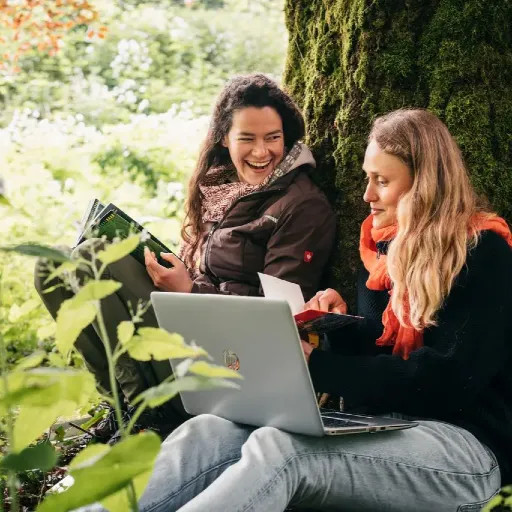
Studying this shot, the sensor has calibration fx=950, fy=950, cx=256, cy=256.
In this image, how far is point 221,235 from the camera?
10.3 feet

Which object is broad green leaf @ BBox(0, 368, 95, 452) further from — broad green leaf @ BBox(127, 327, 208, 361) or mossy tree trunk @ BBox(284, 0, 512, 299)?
mossy tree trunk @ BBox(284, 0, 512, 299)

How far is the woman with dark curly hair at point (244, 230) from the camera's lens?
296 cm

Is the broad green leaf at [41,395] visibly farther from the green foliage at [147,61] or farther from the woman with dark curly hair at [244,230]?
the green foliage at [147,61]

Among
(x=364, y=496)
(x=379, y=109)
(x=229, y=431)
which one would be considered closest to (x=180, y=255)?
(x=379, y=109)

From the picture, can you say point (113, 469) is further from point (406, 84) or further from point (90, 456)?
point (406, 84)

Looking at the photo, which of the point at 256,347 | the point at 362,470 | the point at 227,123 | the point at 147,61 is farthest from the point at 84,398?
the point at 147,61

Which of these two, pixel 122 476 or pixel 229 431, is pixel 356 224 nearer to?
pixel 229 431

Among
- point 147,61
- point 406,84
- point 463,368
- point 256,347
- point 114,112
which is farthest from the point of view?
point 147,61

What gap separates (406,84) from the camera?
294 centimetres

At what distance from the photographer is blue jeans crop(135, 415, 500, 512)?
2102 millimetres

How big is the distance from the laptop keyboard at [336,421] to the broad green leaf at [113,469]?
3.50 ft

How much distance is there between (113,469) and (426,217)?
145cm

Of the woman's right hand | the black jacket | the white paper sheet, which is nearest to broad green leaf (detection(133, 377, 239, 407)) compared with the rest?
the black jacket

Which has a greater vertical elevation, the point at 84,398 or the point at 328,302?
the point at 84,398
